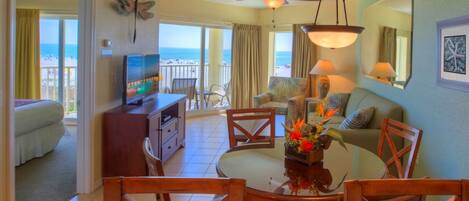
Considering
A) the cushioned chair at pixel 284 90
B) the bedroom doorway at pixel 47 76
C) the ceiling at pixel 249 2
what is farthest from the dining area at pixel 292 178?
the ceiling at pixel 249 2

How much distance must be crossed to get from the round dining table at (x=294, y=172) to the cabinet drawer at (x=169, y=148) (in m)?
2.22

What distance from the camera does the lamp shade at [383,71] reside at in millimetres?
4893

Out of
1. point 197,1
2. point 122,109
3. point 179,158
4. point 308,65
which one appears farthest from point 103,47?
point 308,65

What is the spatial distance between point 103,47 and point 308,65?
189 inches

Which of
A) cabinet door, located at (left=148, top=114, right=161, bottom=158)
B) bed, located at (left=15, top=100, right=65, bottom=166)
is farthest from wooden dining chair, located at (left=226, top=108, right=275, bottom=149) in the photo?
bed, located at (left=15, top=100, right=65, bottom=166)

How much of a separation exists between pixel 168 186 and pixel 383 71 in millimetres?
4480

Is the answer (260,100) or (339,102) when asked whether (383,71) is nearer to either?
(339,102)

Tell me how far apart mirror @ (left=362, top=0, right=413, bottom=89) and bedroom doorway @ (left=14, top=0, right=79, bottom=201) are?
149 inches

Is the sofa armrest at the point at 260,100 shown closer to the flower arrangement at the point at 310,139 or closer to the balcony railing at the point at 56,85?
the balcony railing at the point at 56,85

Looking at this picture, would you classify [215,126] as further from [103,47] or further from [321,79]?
[103,47]

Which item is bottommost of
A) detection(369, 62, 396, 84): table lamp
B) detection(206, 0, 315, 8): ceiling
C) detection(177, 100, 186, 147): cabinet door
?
detection(177, 100, 186, 147): cabinet door

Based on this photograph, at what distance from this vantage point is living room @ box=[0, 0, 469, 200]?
2904 millimetres

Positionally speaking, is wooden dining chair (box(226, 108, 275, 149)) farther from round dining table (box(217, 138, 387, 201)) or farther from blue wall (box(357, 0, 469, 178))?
blue wall (box(357, 0, 469, 178))

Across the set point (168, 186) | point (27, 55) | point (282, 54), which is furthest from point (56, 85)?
point (168, 186)
